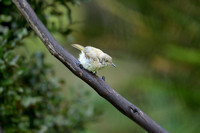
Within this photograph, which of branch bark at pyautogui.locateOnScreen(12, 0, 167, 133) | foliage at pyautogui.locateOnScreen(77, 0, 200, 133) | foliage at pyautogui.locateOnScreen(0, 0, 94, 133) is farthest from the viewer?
foliage at pyautogui.locateOnScreen(77, 0, 200, 133)

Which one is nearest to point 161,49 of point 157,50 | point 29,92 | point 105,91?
point 157,50

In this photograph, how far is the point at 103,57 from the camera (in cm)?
74

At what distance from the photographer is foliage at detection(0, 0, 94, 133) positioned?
0.88m

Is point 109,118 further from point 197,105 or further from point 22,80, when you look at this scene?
point 22,80

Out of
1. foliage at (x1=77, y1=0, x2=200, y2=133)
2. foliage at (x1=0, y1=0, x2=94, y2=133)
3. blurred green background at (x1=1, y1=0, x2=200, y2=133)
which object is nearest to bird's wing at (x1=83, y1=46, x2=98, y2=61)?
foliage at (x1=0, y1=0, x2=94, y2=133)

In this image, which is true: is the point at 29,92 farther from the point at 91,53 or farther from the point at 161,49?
the point at 161,49

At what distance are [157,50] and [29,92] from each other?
1.13 meters

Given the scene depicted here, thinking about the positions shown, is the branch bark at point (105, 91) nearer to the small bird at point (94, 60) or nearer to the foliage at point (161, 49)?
the small bird at point (94, 60)

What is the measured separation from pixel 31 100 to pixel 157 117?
1268mm

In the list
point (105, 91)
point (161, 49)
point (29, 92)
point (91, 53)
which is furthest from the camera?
point (161, 49)

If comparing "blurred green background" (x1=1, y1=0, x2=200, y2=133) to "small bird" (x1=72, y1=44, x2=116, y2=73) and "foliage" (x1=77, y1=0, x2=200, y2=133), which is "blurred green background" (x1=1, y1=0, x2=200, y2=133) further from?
"small bird" (x1=72, y1=44, x2=116, y2=73)

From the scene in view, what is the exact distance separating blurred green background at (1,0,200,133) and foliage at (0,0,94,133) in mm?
420

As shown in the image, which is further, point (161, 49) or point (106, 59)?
point (161, 49)

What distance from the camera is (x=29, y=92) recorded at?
38.5 inches
